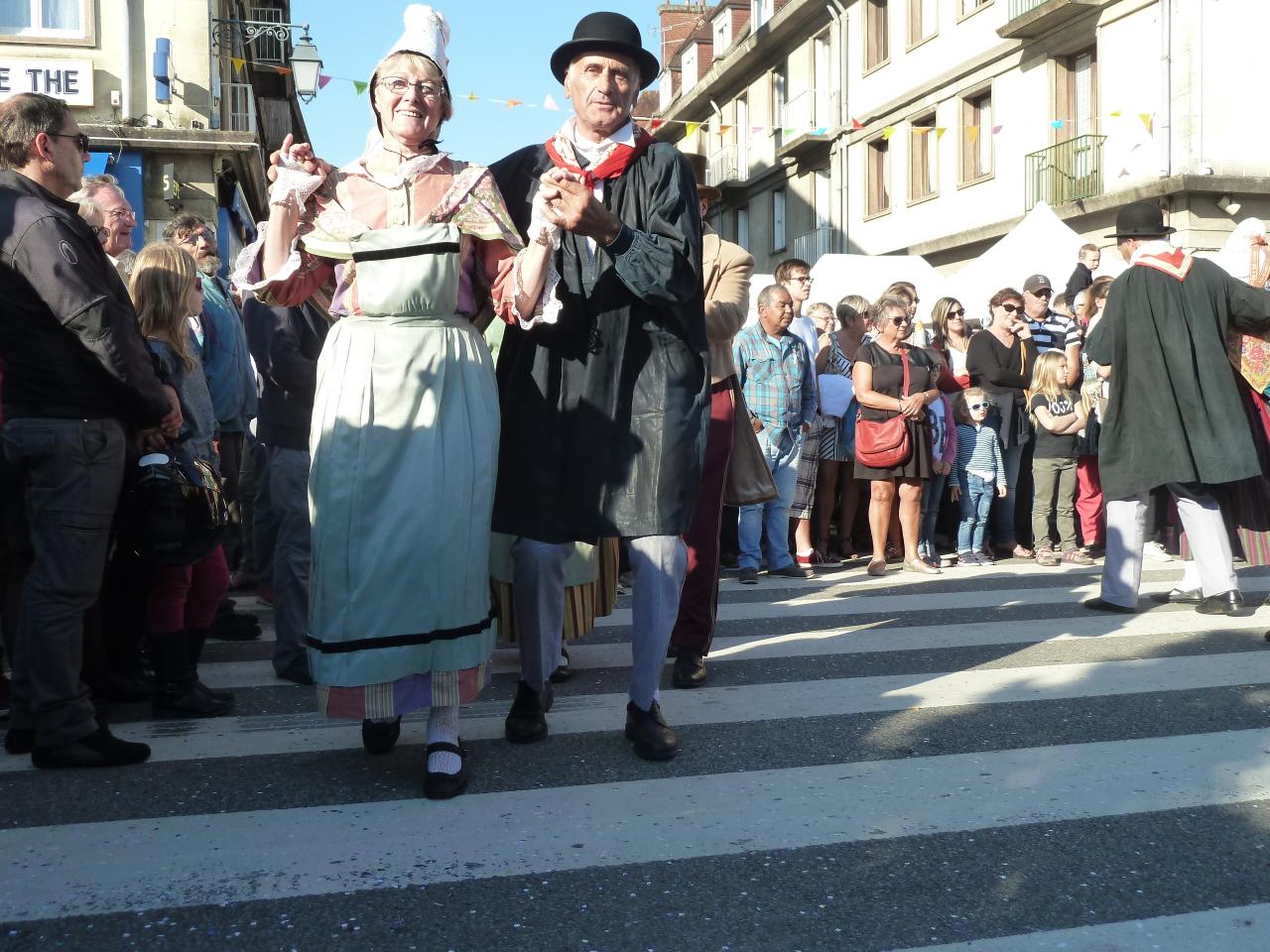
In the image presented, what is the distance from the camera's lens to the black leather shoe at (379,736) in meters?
3.73

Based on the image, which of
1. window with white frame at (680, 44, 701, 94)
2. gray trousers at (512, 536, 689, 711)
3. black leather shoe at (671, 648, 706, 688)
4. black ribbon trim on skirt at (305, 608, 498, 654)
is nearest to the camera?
black ribbon trim on skirt at (305, 608, 498, 654)

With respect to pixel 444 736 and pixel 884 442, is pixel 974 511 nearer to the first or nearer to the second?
pixel 884 442

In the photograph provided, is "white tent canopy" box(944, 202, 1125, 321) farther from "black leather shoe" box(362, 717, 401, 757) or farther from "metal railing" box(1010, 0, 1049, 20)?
"black leather shoe" box(362, 717, 401, 757)

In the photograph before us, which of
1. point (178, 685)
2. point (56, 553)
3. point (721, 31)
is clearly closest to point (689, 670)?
point (178, 685)

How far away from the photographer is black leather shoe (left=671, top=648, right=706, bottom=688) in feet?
15.9

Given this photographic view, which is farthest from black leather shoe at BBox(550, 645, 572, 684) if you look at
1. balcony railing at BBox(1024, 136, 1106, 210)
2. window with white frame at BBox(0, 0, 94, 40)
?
balcony railing at BBox(1024, 136, 1106, 210)

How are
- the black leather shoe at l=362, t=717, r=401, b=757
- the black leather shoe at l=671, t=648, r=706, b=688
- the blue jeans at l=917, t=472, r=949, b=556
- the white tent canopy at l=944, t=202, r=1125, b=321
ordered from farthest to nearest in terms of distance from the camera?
the white tent canopy at l=944, t=202, r=1125, b=321, the blue jeans at l=917, t=472, r=949, b=556, the black leather shoe at l=671, t=648, r=706, b=688, the black leather shoe at l=362, t=717, r=401, b=757

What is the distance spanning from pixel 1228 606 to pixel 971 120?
20.4m

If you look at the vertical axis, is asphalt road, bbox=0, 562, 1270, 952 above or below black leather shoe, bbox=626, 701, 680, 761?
below

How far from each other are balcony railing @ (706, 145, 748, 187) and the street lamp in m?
17.8

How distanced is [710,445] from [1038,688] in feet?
5.06

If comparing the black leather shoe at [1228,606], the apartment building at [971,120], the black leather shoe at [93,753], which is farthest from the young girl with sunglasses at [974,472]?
the apartment building at [971,120]

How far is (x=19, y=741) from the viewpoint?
3.82m

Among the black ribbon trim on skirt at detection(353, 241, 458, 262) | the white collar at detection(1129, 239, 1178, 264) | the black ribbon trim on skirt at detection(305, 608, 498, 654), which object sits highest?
the white collar at detection(1129, 239, 1178, 264)
